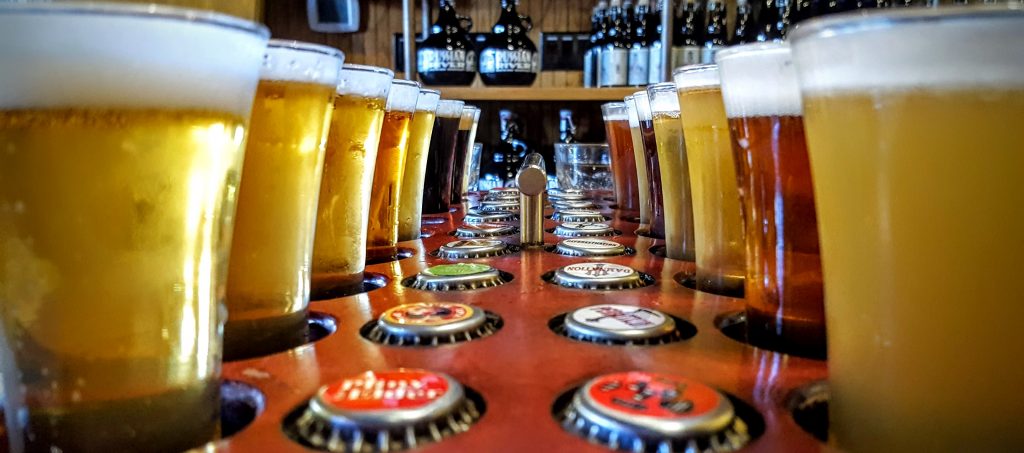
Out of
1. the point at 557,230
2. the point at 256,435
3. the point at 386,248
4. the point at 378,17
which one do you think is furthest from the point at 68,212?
the point at 378,17

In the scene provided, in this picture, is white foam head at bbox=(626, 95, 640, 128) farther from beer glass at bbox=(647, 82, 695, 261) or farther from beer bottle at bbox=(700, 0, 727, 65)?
beer bottle at bbox=(700, 0, 727, 65)

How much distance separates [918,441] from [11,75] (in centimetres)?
50

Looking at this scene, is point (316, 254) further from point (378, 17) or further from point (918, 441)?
point (378, 17)

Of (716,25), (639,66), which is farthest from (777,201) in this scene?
(716,25)

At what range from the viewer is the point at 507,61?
306cm

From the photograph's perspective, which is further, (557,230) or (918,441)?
(557,230)

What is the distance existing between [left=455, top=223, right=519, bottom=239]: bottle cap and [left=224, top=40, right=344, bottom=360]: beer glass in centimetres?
59

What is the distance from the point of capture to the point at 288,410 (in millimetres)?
455

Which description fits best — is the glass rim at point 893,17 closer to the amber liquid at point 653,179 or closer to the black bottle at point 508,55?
the amber liquid at point 653,179

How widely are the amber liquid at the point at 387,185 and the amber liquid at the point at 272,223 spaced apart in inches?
13.3

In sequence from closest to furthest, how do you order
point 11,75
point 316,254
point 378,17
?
1. point 11,75
2. point 316,254
3. point 378,17

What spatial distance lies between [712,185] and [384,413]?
0.50m

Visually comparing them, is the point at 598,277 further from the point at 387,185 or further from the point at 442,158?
the point at 442,158

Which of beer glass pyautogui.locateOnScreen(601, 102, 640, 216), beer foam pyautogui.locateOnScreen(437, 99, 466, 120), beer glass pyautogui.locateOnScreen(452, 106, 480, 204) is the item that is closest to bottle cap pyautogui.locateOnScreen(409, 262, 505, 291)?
beer foam pyautogui.locateOnScreen(437, 99, 466, 120)
